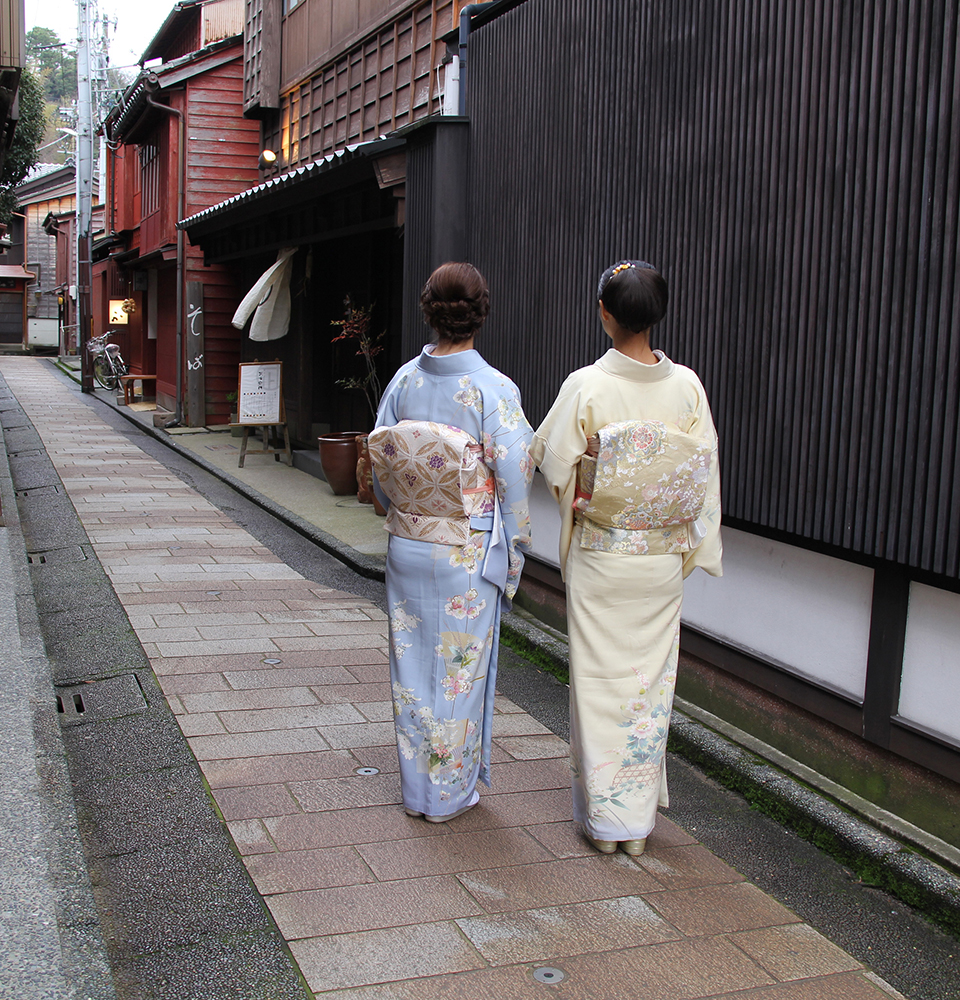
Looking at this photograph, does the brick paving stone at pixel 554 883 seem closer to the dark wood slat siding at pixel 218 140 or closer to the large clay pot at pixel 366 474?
the large clay pot at pixel 366 474

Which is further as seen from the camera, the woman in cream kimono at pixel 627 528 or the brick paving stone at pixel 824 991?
the woman in cream kimono at pixel 627 528

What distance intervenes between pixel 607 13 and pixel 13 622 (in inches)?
194

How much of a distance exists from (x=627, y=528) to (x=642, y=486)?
0.17 m

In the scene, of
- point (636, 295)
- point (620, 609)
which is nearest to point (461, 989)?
point (620, 609)

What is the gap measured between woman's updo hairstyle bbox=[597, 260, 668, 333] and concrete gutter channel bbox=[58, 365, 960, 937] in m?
2.07

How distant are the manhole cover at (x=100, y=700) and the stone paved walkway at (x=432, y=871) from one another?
0.18m

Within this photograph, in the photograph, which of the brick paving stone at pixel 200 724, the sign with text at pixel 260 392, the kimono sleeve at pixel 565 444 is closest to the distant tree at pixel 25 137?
the sign with text at pixel 260 392

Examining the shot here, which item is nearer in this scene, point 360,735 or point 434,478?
point 434,478

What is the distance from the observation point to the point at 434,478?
3906 mm

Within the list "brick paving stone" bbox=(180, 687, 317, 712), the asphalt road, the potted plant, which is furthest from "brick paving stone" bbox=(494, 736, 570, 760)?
the potted plant

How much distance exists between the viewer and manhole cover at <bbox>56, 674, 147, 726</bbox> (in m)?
5.20

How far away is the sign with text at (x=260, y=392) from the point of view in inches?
568

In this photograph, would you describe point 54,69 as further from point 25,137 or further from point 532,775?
point 532,775

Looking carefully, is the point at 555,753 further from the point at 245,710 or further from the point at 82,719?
the point at 82,719
